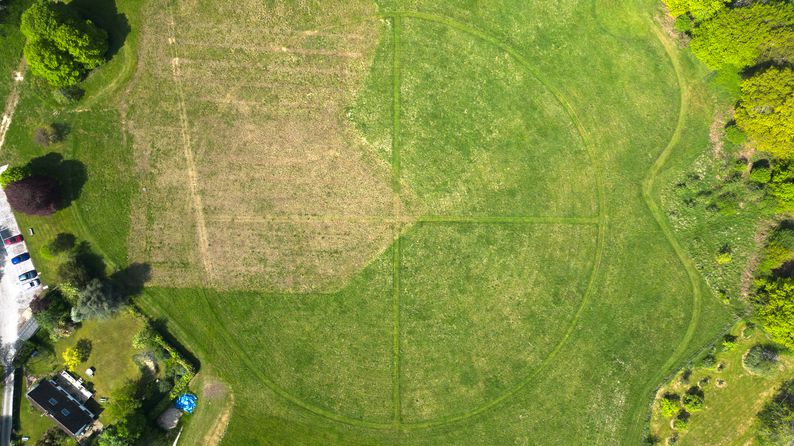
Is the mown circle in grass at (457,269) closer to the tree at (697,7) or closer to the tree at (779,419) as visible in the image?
the tree at (697,7)

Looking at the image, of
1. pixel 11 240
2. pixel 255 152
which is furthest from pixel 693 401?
pixel 11 240

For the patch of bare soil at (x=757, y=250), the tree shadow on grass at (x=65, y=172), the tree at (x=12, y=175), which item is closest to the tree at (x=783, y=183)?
the patch of bare soil at (x=757, y=250)

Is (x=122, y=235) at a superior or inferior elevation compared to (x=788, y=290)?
superior

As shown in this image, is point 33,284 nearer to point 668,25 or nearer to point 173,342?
point 173,342

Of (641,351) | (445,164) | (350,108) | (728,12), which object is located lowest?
(641,351)

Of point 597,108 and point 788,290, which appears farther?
point 597,108

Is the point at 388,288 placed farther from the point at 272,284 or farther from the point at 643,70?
the point at 643,70

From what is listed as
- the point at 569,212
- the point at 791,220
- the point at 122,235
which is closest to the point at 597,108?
the point at 569,212
